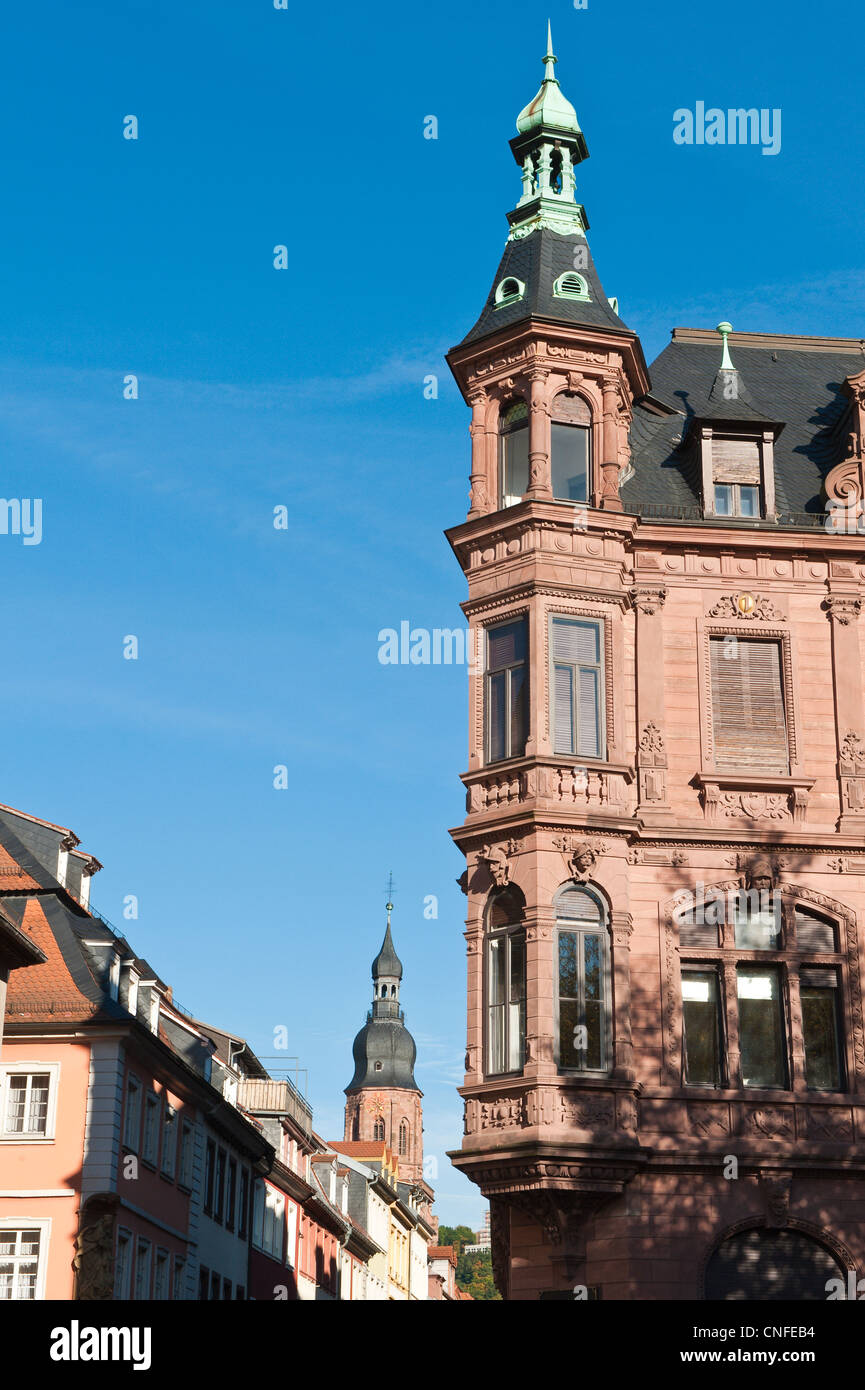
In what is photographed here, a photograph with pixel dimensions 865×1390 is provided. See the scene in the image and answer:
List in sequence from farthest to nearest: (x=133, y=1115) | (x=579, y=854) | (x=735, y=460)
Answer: (x=133, y=1115) → (x=735, y=460) → (x=579, y=854)

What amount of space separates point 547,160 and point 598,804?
568 inches

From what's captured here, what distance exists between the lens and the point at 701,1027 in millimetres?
30844

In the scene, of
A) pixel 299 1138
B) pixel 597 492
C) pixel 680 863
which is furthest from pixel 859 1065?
pixel 299 1138

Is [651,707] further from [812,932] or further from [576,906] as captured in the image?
[812,932]

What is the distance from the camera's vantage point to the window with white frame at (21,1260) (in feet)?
119

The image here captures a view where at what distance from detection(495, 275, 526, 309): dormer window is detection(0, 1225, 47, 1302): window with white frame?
21.2 m

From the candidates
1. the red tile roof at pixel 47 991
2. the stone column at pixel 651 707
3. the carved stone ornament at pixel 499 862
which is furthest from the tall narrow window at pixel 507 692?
the red tile roof at pixel 47 991

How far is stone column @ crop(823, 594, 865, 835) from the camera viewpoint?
105 ft

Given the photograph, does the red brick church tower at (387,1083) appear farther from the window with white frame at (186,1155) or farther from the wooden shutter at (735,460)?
the wooden shutter at (735,460)

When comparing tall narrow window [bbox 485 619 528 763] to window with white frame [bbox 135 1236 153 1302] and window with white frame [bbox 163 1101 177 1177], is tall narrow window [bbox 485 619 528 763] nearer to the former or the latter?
window with white frame [bbox 135 1236 153 1302]

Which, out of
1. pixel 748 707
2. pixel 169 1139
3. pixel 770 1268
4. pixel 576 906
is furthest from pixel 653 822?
pixel 169 1139

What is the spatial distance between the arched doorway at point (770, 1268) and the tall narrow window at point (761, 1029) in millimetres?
2576

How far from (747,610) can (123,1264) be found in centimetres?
1956
